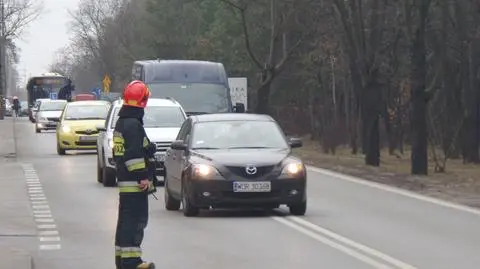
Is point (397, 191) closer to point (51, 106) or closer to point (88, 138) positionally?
point (88, 138)

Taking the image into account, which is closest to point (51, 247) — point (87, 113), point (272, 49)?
point (87, 113)

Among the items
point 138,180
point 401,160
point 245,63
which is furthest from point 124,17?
point 138,180

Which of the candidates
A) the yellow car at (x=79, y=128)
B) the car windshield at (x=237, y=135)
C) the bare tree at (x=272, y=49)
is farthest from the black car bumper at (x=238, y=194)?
the bare tree at (x=272, y=49)

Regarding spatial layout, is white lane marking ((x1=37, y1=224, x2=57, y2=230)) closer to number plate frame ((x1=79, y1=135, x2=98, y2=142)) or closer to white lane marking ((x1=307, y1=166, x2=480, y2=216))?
white lane marking ((x1=307, y1=166, x2=480, y2=216))

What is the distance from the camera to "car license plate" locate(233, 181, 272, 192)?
16.8 metres

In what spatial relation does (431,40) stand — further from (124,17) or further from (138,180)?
(124,17)

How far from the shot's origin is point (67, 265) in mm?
12398

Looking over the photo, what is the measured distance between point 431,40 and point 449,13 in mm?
1463

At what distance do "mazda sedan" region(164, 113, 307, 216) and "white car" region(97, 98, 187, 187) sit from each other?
5237 mm

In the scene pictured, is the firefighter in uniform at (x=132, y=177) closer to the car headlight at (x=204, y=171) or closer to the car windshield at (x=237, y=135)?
the car headlight at (x=204, y=171)

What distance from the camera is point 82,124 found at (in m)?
36.8

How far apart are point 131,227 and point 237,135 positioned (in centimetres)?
754

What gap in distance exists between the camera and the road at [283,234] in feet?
41.0

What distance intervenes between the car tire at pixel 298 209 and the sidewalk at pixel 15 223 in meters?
3.73
